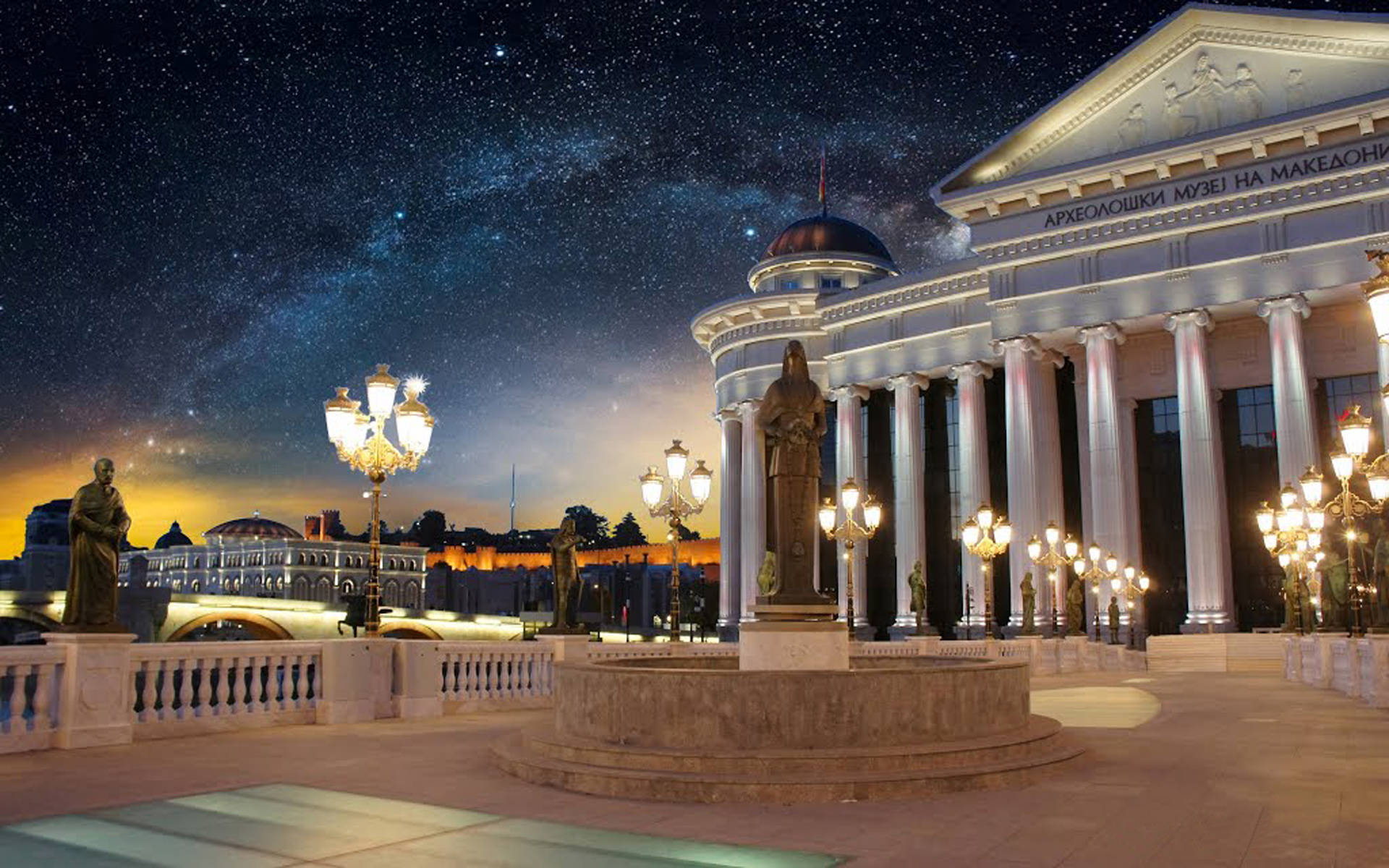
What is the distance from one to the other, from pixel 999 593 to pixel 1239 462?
516 inches

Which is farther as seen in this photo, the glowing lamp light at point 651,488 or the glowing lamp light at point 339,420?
the glowing lamp light at point 651,488

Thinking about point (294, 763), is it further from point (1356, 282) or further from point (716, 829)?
point (1356, 282)

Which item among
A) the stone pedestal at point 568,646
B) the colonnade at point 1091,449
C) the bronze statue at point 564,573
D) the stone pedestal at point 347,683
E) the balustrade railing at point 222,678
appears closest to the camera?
the balustrade railing at point 222,678

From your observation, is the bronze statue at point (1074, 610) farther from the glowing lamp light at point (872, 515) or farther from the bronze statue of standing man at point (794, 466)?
the bronze statue of standing man at point (794, 466)

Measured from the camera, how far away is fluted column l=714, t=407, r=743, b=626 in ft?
223

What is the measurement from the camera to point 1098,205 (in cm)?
4934

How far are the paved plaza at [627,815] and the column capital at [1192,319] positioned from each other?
35.6m

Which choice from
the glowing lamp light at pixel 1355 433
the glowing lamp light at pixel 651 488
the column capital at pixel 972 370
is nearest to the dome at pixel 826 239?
the column capital at pixel 972 370

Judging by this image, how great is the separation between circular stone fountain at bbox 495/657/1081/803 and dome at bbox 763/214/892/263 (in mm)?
62752

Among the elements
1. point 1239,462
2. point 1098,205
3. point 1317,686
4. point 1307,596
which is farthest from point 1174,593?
point 1317,686

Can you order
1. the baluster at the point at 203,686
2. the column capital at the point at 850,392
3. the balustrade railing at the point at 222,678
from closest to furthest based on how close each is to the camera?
the balustrade railing at the point at 222,678 → the baluster at the point at 203,686 → the column capital at the point at 850,392

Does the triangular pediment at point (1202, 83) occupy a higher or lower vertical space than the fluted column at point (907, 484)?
higher

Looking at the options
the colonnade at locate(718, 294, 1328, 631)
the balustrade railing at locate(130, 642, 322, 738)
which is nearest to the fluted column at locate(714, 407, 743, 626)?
the colonnade at locate(718, 294, 1328, 631)

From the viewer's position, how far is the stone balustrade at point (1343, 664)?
20781 mm
